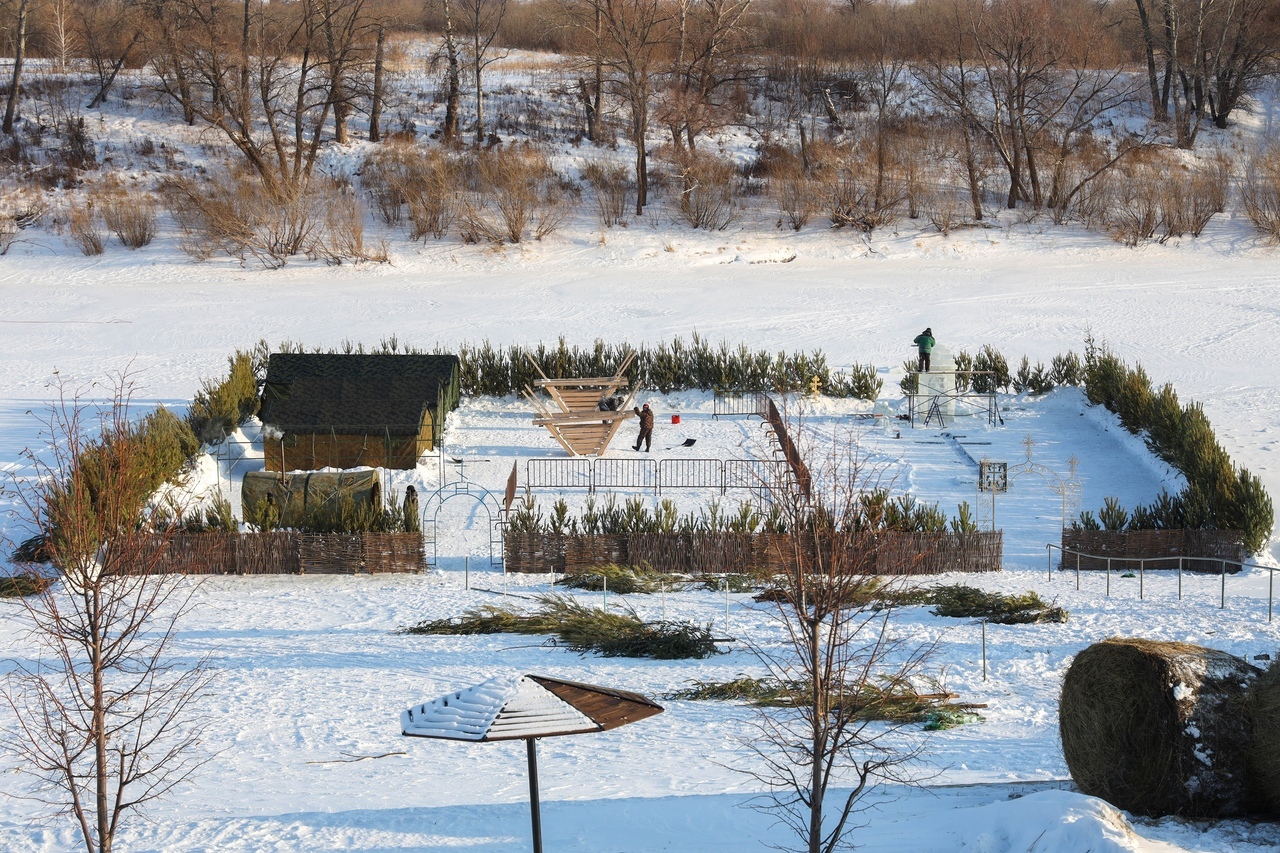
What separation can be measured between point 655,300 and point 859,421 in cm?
1427

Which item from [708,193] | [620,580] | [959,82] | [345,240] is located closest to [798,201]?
[708,193]

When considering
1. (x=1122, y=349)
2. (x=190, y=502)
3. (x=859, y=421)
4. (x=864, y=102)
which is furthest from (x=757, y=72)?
(x=190, y=502)

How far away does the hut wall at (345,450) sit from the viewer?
941 inches

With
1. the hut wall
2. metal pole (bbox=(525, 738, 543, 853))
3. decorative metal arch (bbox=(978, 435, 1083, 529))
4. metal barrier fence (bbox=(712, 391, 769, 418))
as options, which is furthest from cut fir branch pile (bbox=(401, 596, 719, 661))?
metal barrier fence (bbox=(712, 391, 769, 418))

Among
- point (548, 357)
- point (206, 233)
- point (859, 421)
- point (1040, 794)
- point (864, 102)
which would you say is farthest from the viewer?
point (864, 102)

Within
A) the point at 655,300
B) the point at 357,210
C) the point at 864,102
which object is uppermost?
the point at 864,102

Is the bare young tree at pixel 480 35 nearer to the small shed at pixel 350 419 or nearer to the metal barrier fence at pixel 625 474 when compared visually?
the small shed at pixel 350 419

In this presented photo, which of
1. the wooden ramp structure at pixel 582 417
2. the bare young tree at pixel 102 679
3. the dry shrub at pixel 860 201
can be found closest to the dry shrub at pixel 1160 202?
the dry shrub at pixel 860 201

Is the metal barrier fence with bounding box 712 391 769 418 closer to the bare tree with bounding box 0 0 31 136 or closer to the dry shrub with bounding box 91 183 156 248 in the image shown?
the dry shrub with bounding box 91 183 156 248

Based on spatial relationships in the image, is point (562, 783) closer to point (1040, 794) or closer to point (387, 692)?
point (387, 692)

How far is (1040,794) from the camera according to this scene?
876 cm

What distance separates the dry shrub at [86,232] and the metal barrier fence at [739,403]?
27161 mm

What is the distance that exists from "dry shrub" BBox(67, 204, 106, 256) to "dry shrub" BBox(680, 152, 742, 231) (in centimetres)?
2113

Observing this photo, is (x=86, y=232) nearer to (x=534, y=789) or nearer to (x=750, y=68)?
(x=750, y=68)
